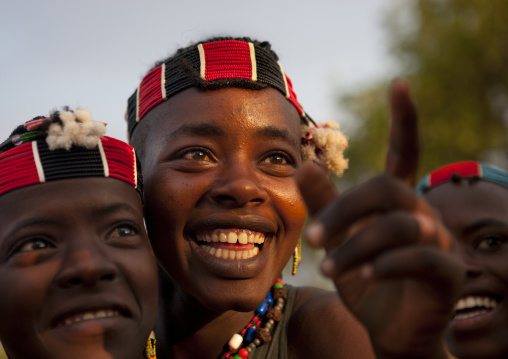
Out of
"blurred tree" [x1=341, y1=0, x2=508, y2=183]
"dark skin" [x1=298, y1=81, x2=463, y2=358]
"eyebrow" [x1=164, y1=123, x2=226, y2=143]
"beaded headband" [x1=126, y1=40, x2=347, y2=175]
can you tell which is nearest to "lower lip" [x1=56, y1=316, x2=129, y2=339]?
"eyebrow" [x1=164, y1=123, x2=226, y2=143]

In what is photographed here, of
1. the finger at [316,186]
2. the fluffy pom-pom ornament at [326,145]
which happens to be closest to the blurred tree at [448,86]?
the fluffy pom-pom ornament at [326,145]

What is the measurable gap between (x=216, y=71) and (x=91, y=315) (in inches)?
55.5

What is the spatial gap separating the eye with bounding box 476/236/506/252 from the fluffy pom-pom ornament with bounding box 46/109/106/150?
5.77 ft

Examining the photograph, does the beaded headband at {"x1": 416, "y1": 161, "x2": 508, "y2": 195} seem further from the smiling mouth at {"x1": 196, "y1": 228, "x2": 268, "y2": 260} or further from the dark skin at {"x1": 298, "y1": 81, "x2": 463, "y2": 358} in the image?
the dark skin at {"x1": 298, "y1": 81, "x2": 463, "y2": 358}

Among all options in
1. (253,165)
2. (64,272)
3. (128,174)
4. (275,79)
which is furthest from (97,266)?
(275,79)

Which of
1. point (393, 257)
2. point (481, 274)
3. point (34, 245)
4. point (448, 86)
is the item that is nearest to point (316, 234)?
point (393, 257)

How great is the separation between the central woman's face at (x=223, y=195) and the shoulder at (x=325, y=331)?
1.09 feet

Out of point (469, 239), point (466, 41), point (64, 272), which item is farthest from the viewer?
point (466, 41)

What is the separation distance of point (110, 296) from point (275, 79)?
1501 mm

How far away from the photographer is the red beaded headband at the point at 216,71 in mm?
3160

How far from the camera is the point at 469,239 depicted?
2.61 meters

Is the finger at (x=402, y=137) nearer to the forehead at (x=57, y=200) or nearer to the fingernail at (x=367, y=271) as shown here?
the fingernail at (x=367, y=271)

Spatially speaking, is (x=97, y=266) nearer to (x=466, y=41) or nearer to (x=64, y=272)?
(x=64, y=272)

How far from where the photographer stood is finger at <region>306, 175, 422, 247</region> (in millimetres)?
1619
